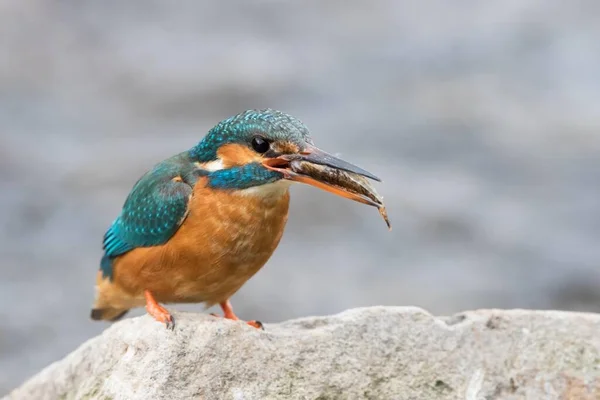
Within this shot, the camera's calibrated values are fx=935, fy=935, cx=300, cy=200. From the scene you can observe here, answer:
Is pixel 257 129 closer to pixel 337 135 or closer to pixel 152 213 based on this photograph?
pixel 152 213

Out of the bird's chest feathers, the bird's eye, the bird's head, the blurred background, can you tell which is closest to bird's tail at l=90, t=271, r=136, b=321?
the bird's chest feathers

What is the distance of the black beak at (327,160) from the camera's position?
3.35m

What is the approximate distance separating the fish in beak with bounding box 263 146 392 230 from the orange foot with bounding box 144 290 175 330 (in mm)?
749

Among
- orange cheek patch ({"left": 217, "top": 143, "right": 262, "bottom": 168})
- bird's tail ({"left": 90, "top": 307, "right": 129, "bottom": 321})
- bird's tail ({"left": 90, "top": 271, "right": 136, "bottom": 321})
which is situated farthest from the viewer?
bird's tail ({"left": 90, "top": 307, "right": 129, "bottom": 321})

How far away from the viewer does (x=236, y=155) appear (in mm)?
3617

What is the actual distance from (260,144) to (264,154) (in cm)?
4

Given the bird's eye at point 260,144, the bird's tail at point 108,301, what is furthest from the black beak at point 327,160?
the bird's tail at point 108,301

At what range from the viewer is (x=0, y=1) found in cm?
1265

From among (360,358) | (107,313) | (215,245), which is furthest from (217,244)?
(107,313)

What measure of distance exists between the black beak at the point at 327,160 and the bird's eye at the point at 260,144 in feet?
0.52

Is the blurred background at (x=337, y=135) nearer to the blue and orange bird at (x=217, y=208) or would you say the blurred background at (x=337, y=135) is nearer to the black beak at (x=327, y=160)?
the blue and orange bird at (x=217, y=208)

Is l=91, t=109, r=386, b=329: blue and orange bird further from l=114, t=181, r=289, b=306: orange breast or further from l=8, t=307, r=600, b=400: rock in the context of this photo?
l=8, t=307, r=600, b=400: rock

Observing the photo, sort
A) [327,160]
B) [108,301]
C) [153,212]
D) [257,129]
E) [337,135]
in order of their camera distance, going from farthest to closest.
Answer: [337,135], [108,301], [153,212], [257,129], [327,160]

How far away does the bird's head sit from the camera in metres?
3.41
